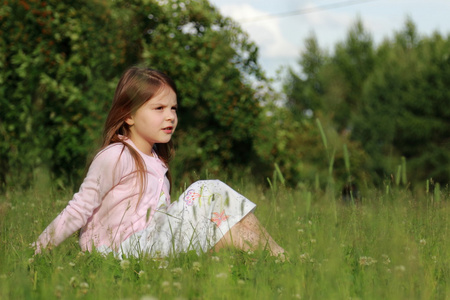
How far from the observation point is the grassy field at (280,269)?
2.31 metres

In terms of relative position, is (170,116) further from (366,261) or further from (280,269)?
(366,261)

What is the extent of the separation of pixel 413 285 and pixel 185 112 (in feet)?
21.4

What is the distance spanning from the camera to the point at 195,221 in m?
3.08

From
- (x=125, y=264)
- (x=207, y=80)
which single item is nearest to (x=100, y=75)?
(x=207, y=80)

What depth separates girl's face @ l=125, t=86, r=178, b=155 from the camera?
3.53 meters

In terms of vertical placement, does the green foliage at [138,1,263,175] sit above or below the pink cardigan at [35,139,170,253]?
above

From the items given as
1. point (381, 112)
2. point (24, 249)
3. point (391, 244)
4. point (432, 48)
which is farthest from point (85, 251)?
point (432, 48)

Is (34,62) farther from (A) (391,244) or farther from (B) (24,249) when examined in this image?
(A) (391,244)

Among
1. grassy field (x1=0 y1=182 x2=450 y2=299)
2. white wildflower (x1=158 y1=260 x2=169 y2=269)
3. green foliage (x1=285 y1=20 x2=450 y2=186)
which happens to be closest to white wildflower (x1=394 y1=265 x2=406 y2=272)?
grassy field (x1=0 y1=182 x2=450 y2=299)

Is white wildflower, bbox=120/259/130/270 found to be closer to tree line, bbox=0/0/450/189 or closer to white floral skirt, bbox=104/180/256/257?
white floral skirt, bbox=104/180/256/257

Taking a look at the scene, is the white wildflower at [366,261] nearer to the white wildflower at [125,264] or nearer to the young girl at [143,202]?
the young girl at [143,202]

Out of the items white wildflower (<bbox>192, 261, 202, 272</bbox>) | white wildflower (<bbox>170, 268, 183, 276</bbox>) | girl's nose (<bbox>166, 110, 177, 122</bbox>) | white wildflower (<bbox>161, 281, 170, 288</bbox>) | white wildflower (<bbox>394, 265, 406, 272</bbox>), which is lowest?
white wildflower (<bbox>161, 281, 170, 288</bbox>)

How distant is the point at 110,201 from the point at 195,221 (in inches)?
21.5

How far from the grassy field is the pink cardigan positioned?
0.17 metres
